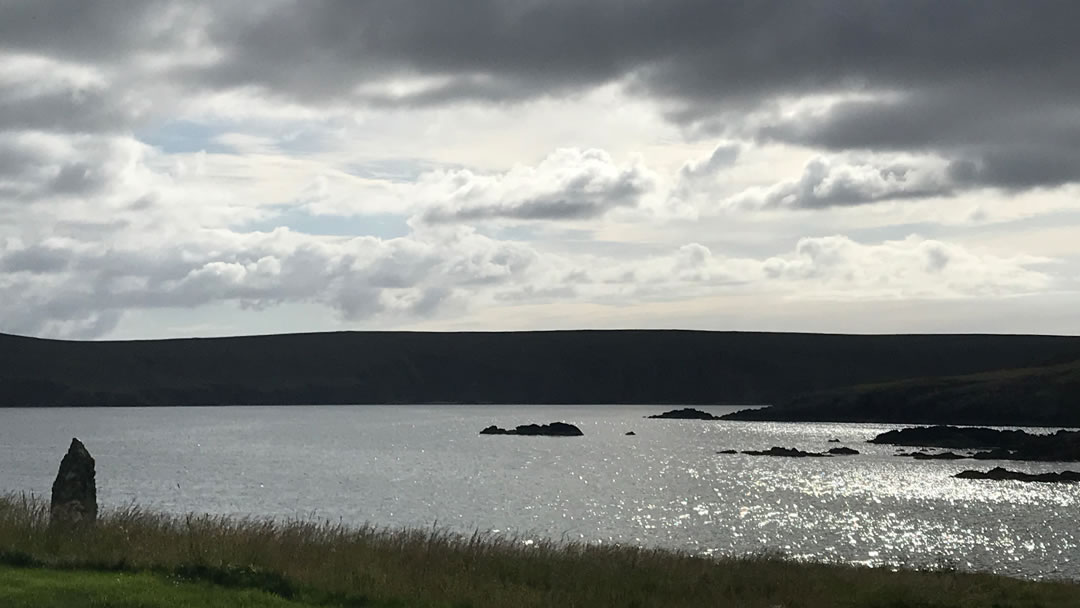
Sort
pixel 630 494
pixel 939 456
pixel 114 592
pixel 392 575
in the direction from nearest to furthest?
pixel 114 592 → pixel 392 575 → pixel 630 494 → pixel 939 456

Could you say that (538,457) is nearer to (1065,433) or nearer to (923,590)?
(1065,433)

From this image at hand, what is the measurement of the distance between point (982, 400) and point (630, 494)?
98.3 meters

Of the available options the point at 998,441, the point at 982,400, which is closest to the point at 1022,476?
the point at 998,441

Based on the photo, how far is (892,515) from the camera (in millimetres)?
68188

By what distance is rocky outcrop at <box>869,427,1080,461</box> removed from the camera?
11544cm

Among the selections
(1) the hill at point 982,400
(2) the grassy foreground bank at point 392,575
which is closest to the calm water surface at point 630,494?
(2) the grassy foreground bank at point 392,575

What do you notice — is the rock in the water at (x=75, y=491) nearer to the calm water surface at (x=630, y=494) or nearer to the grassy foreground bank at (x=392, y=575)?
the grassy foreground bank at (x=392, y=575)

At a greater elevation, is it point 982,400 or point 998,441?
point 982,400

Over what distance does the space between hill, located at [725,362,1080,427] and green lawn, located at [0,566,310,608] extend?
154 metres

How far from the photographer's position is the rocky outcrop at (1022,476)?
295 ft

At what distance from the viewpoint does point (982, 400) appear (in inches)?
6476

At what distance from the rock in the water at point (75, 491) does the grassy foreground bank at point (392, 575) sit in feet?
1.84

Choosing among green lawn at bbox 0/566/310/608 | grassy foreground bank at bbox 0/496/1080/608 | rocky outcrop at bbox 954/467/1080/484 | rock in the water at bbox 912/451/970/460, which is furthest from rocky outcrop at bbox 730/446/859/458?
green lawn at bbox 0/566/310/608

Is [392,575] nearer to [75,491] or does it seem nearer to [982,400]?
[75,491]
